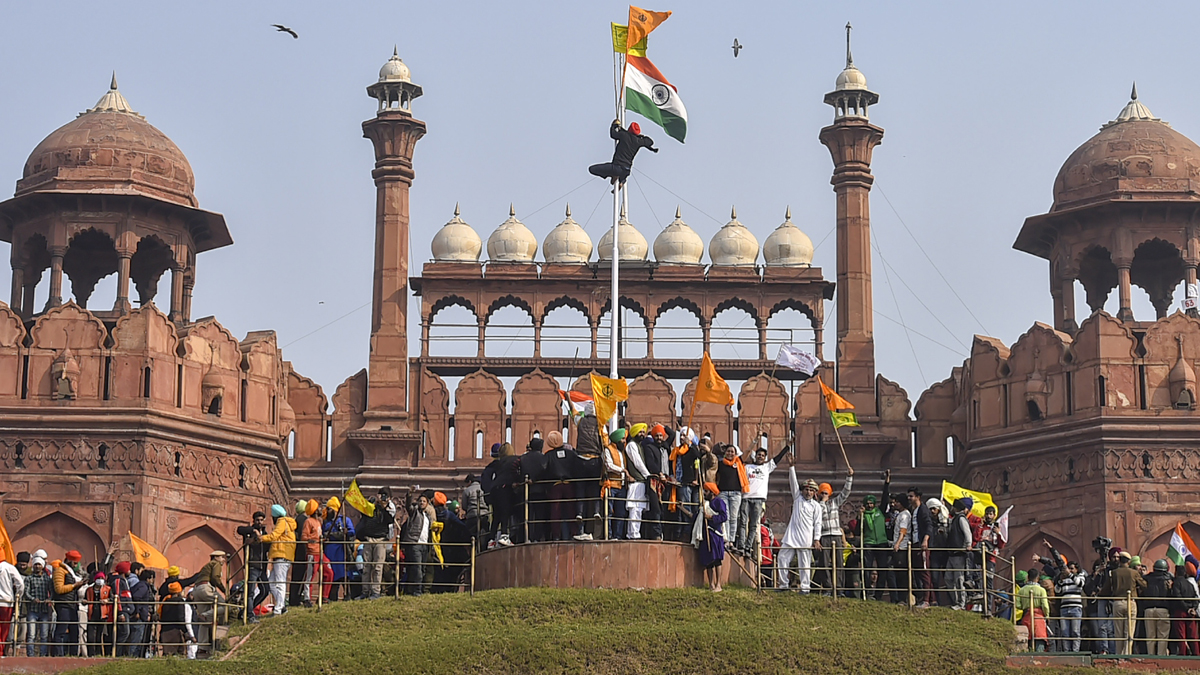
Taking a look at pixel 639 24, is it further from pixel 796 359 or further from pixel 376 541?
pixel 376 541

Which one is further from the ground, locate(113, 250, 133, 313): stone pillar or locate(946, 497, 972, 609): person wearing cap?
locate(113, 250, 133, 313): stone pillar

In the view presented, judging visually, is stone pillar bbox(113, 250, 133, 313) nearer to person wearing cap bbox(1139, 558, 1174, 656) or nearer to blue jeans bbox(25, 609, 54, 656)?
blue jeans bbox(25, 609, 54, 656)

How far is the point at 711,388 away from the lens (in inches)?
1252

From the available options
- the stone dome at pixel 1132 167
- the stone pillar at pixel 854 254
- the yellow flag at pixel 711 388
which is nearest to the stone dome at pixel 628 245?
the stone pillar at pixel 854 254

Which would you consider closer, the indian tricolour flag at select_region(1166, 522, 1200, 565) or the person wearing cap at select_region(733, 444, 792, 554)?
the person wearing cap at select_region(733, 444, 792, 554)

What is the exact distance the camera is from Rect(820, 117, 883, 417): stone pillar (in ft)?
134

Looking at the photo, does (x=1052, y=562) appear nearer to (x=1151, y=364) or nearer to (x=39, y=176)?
(x=1151, y=364)

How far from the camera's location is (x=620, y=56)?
3459 cm

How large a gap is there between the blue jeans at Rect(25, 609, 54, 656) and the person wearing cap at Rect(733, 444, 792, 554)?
818 cm

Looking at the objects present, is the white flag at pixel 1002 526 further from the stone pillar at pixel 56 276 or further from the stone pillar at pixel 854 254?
the stone pillar at pixel 56 276

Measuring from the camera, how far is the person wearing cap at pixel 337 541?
28.6m

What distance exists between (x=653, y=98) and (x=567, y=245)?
31.8 feet

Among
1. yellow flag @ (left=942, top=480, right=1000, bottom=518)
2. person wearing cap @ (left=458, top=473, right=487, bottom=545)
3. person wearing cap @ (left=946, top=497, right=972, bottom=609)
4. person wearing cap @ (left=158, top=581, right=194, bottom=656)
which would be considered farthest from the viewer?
yellow flag @ (left=942, top=480, right=1000, bottom=518)

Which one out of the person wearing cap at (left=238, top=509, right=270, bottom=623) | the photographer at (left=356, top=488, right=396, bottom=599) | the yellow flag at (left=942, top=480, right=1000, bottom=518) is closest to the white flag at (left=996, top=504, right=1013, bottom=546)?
the yellow flag at (left=942, top=480, right=1000, bottom=518)
